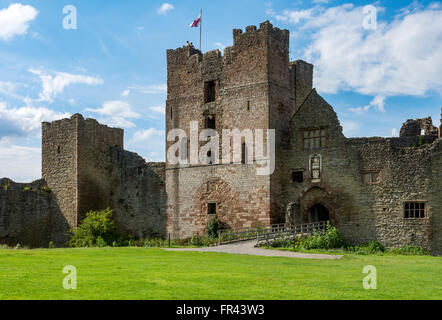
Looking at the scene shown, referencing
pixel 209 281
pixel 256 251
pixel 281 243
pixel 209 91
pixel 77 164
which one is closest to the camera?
pixel 209 281

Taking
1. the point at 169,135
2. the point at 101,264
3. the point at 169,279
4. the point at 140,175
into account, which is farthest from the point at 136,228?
the point at 169,279

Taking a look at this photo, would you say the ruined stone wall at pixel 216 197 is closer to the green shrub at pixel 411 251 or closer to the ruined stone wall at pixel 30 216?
the green shrub at pixel 411 251

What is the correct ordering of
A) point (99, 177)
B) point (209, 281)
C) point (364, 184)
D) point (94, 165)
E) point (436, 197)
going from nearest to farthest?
point (209, 281) → point (436, 197) → point (364, 184) → point (94, 165) → point (99, 177)

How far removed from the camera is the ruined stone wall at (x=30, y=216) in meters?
33.6

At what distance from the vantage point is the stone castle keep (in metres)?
27.7

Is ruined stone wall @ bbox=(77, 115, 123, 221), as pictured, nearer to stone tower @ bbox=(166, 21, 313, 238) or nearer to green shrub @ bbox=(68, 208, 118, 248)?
green shrub @ bbox=(68, 208, 118, 248)

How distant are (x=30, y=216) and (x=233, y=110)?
47.6 ft

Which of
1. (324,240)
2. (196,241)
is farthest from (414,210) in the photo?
(196,241)

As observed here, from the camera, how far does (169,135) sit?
1363 inches

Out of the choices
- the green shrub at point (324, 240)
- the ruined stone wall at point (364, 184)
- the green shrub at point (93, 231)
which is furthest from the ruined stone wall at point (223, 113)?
the green shrub at point (93, 231)

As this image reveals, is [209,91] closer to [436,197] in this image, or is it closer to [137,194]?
[137,194]

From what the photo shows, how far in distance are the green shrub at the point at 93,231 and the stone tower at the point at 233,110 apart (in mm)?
3855

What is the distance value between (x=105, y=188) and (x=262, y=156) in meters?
12.4

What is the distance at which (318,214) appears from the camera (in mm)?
31016
